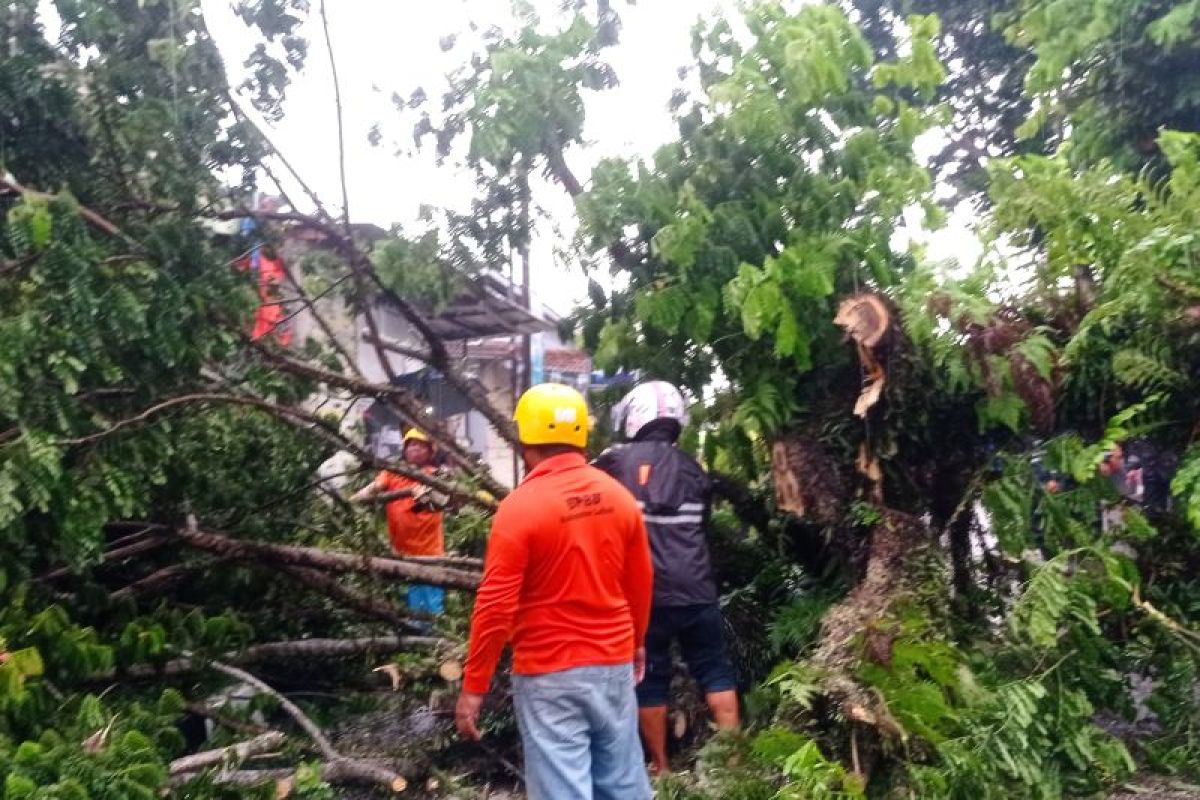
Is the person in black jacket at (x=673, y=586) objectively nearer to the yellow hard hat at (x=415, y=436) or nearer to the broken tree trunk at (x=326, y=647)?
the broken tree trunk at (x=326, y=647)

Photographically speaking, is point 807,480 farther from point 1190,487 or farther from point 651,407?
point 1190,487

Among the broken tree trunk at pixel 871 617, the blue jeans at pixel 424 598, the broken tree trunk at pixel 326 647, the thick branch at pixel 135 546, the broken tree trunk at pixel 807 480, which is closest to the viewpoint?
the broken tree trunk at pixel 871 617

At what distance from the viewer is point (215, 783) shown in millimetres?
3963

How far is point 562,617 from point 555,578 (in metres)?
0.12

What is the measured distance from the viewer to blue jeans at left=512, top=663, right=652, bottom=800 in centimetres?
347

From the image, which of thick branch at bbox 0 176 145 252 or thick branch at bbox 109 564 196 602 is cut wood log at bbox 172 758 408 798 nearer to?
thick branch at bbox 109 564 196 602

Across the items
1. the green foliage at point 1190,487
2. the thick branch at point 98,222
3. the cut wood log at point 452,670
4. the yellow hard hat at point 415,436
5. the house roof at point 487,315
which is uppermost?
the thick branch at point 98,222

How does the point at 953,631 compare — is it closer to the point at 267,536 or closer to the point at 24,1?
the point at 267,536

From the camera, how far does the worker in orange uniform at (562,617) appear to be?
3.46 meters

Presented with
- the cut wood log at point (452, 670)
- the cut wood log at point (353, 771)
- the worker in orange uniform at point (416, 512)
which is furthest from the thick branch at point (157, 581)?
the cut wood log at point (452, 670)

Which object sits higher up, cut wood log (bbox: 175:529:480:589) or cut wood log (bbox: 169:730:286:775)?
cut wood log (bbox: 175:529:480:589)

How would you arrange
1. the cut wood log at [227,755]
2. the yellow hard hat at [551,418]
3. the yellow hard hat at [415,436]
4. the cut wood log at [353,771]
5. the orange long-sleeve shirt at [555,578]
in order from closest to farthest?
1. the orange long-sleeve shirt at [555,578]
2. the yellow hard hat at [551,418]
3. the cut wood log at [227,755]
4. the cut wood log at [353,771]
5. the yellow hard hat at [415,436]

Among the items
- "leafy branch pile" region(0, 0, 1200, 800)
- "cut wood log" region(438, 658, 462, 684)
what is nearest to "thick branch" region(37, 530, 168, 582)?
"leafy branch pile" region(0, 0, 1200, 800)

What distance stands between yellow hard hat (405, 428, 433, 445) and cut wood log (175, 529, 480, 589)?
0.67m
